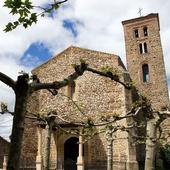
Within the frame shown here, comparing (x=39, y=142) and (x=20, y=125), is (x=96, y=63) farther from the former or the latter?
(x=20, y=125)

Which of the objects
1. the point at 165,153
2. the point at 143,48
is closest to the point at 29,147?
the point at 165,153

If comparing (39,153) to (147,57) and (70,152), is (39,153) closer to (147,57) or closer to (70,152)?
(70,152)

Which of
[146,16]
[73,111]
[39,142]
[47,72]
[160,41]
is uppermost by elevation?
[146,16]

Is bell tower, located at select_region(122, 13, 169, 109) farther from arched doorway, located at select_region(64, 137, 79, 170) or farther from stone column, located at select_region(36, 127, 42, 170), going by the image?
stone column, located at select_region(36, 127, 42, 170)

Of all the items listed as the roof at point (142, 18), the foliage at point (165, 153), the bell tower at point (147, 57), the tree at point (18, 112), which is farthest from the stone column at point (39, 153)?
the roof at point (142, 18)

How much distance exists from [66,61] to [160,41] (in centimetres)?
1471

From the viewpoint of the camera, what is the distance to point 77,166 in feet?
69.2

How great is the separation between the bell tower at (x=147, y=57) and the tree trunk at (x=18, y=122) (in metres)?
29.2

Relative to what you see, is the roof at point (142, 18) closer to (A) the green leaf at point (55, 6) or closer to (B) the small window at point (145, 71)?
(B) the small window at point (145, 71)

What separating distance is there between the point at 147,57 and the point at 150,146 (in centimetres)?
2868

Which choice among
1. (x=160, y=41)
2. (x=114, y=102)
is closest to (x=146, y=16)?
(x=160, y=41)

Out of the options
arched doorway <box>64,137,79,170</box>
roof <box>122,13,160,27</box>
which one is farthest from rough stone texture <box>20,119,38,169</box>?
roof <box>122,13,160,27</box>

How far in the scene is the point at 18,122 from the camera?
3.82m

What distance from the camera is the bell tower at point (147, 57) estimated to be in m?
33.3
